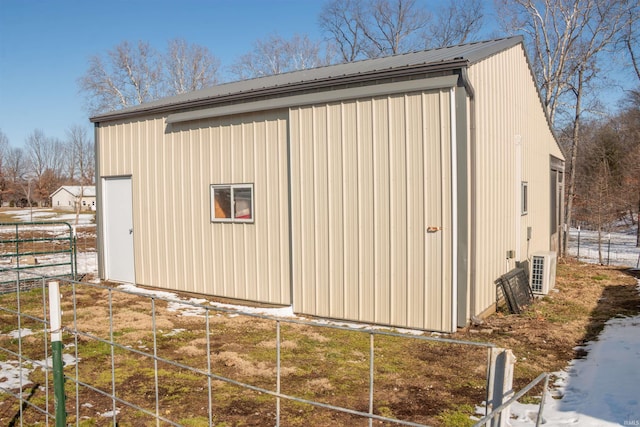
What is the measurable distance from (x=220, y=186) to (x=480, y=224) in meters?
4.57

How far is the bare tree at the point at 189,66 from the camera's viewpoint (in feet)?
106

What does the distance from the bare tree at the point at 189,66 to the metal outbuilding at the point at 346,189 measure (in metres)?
22.9

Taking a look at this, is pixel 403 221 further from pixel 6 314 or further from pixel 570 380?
pixel 6 314

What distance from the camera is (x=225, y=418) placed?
412 centimetres

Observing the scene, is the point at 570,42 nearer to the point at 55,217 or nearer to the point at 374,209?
the point at 374,209

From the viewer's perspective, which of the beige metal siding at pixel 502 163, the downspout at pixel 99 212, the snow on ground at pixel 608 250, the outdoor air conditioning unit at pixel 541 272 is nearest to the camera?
the beige metal siding at pixel 502 163

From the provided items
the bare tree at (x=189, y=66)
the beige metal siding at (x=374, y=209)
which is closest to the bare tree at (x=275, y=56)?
the bare tree at (x=189, y=66)

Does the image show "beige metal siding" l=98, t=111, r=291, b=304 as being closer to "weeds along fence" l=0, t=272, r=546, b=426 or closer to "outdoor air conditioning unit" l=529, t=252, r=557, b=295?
"weeds along fence" l=0, t=272, r=546, b=426

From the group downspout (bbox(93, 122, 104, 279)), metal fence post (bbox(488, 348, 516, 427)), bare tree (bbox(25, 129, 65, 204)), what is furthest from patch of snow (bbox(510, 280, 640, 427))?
bare tree (bbox(25, 129, 65, 204))

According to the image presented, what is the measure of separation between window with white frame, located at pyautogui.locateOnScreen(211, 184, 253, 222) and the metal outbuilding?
1.1 inches

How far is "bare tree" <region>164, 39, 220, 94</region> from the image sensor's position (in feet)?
106

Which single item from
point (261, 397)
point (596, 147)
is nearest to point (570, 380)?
point (261, 397)

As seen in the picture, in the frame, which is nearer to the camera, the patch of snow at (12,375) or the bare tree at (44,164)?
the patch of snow at (12,375)

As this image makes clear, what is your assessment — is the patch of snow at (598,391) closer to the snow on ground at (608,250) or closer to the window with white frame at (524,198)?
the window with white frame at (524,198)
